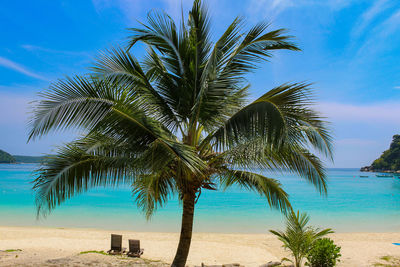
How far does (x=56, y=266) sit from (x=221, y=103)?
5.19 meters

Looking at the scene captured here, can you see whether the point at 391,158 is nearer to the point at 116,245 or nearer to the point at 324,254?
the point at 324,254

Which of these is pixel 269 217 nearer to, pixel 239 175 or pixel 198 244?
pixel 198 244

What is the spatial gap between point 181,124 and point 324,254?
14.7 feet

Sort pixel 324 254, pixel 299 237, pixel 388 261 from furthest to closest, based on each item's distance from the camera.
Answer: pixel 388 261, pixel 299 237, pixel 324 254

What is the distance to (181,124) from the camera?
5914 millimetres

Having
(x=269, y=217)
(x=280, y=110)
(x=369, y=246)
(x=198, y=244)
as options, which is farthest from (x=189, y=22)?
(x=269, y=217)

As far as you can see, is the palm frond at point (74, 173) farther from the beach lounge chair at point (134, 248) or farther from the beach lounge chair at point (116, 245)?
the beach lounge chair at point (116, 245)

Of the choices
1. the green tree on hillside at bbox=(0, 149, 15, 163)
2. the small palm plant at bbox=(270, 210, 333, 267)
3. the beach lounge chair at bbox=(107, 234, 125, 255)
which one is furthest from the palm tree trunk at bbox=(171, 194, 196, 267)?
the green tree on hillside at bbox=(0, 149, 15, 163)

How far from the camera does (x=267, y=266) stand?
7.93 m

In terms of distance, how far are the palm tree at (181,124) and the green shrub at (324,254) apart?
1.91 m

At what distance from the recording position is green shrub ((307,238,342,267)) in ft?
22.3

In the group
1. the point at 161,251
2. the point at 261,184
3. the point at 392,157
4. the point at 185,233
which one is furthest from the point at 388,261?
the point at 392,157

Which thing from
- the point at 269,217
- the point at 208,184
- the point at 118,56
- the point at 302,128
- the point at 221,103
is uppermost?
the point at 118,56

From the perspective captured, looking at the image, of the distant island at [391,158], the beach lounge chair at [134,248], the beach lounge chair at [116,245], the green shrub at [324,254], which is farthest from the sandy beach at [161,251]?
the distant island at [391,158]
